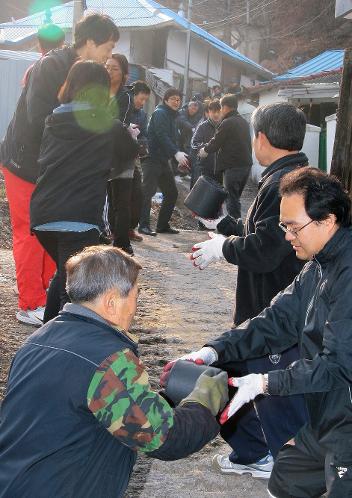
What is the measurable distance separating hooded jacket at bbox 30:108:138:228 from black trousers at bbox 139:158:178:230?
5.12 meters

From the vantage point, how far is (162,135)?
9641mm

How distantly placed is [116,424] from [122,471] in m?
0.24

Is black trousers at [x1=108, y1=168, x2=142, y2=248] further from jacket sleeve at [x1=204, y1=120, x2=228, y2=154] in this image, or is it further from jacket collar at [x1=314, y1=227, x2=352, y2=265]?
jacket collar at [x1=314, y1=227, x2=352, y2=265]

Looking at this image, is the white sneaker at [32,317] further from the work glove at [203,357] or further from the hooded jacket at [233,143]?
the hooded jacket at [233,143]

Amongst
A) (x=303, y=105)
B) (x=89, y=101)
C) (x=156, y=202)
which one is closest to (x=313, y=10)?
(x=303, y=105)

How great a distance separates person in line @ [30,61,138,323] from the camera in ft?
14.5

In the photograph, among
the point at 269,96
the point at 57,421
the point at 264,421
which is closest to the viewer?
the point at 57,421

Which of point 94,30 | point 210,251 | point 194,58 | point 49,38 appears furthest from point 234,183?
point 194,58

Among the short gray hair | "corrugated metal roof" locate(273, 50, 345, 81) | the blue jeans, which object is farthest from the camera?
"corrugated metal roof" locate(273, 50, 345, 81)

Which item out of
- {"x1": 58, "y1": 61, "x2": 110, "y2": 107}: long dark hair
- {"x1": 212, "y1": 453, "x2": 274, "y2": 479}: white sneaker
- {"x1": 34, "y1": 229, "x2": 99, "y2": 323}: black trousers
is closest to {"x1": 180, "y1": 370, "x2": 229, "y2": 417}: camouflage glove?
{"x1": 212, "y1": 453, "x2": 274, "y2": 479}: white sneaker

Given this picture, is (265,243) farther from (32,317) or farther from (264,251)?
(32,317)

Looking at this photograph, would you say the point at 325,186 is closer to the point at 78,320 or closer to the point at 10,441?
the point at 78,320

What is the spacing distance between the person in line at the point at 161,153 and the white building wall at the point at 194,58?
73.4 feet

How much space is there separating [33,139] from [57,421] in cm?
333
